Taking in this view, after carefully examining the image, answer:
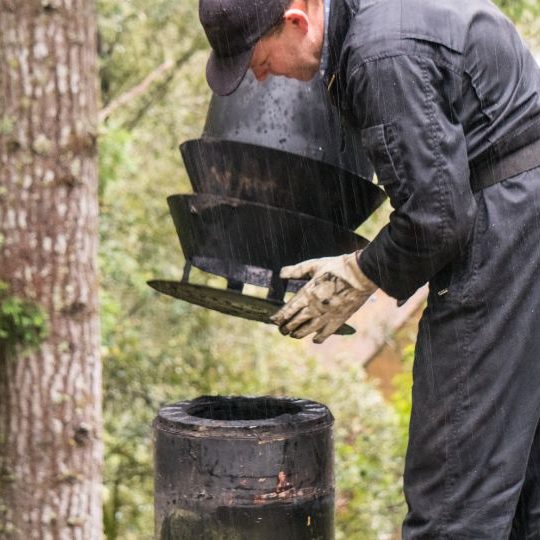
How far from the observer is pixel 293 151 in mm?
3225

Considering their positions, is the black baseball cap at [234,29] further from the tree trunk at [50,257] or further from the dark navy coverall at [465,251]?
the tree trunk at [50,257]

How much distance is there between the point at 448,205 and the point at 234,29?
77 centimetres

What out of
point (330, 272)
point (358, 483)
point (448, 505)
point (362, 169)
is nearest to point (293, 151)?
point (362, 169)

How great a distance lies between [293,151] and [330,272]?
0.72 m

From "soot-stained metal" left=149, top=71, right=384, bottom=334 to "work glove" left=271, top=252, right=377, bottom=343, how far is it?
30 centimetres

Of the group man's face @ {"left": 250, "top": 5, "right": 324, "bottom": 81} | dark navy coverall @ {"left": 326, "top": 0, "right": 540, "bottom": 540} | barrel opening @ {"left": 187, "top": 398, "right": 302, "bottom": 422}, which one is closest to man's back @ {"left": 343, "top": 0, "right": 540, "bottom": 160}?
dark navy coverall @ {"left": 326, "top": 0, "right": 540, "bottom": 540}

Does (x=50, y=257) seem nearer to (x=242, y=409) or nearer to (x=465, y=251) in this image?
(x=242, y=409)

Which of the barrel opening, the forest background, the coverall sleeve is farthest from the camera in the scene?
the forest background

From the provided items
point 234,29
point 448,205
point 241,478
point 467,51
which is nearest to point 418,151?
point 448,205

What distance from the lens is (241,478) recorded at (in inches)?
111

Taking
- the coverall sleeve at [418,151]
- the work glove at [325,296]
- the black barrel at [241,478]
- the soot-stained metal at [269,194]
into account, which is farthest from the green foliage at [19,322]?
the coverall sleeve at [418,151]

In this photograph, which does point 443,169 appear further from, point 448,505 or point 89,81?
point 89,81

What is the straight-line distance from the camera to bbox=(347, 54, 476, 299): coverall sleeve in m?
2.31

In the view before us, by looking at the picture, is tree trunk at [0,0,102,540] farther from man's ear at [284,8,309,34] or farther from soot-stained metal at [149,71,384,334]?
man's ear at [284,8,309,34]
